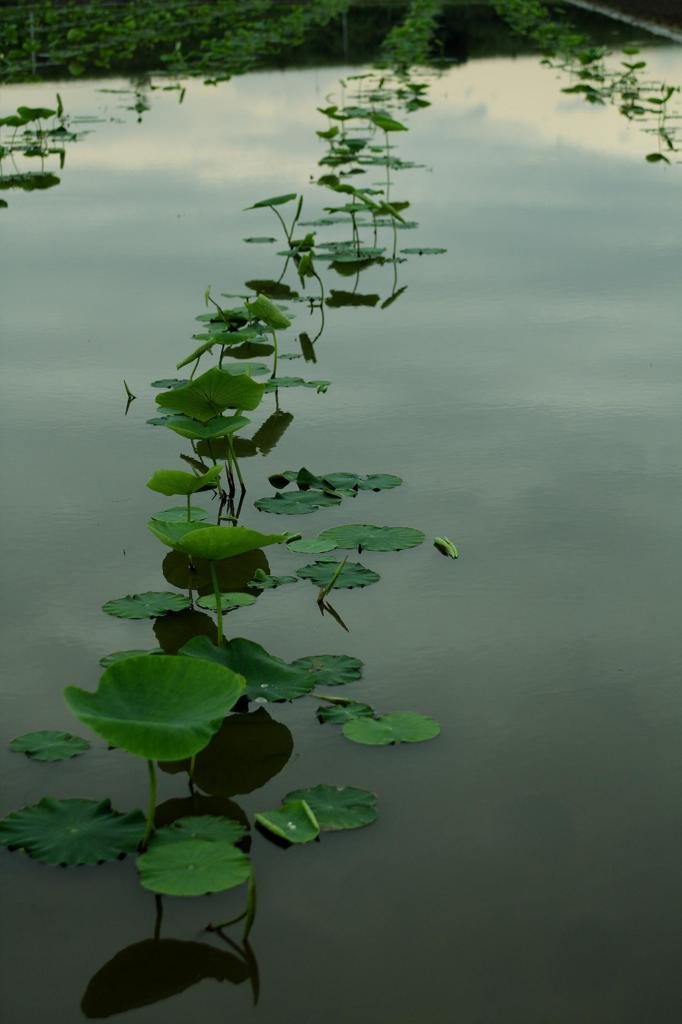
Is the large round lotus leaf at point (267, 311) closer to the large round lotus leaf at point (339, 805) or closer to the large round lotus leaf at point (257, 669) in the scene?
the large round lotus leaf at point (257, 669)

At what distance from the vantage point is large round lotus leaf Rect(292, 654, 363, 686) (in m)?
1.97

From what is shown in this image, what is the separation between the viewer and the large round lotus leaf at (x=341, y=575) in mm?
2289

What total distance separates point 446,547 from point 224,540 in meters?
0.59

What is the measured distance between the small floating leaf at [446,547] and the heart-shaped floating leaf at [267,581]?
27 cm

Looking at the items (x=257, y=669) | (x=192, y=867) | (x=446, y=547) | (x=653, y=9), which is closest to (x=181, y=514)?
(x=446, y=547)

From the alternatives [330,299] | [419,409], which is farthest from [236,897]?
[330,299]

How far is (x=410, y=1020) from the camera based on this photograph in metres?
1.35

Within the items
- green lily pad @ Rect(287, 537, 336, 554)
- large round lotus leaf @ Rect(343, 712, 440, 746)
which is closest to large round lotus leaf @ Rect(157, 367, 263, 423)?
green lily pad @ Rect(287, 537, 336, 554)

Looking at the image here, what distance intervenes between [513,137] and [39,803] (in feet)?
21.6

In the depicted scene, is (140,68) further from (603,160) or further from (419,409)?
(419,409)

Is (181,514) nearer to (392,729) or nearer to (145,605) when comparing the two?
(145,605)

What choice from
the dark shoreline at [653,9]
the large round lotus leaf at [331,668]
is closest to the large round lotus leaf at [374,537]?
the large round lotus leaf at [331,668]

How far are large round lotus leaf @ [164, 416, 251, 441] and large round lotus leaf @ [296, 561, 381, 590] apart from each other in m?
0.31

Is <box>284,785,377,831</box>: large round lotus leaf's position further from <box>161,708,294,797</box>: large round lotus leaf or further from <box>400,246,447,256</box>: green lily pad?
<box>400,246,447,256</box>: green lily pad
